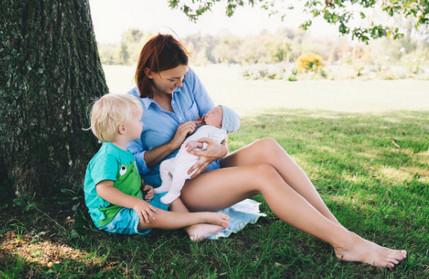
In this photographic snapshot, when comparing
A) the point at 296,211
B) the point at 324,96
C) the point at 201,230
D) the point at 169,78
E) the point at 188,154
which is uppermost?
the point at 169,78

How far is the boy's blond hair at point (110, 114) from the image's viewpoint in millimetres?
2273

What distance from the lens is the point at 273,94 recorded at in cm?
1266

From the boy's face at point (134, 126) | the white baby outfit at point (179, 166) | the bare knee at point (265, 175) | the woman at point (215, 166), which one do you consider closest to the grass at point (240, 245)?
the woman at point (215, 166)

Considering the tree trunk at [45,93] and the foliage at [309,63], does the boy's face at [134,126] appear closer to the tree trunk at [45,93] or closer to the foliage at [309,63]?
the tree trunk at [45,93]

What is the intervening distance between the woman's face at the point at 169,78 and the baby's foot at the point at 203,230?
0.85 metres

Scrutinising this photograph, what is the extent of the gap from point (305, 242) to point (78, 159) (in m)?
1.56

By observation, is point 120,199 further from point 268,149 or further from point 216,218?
point 268,149

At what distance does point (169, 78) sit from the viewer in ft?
8.45

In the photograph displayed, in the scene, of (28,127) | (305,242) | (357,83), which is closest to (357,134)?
(305,242)

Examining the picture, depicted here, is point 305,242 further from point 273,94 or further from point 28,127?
point 273,94

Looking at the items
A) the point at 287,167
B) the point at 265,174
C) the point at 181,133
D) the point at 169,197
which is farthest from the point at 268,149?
the point at 169,197

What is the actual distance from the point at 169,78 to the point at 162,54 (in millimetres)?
150

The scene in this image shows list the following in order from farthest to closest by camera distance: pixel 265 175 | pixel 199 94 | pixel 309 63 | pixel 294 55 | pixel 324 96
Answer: pixel 294 55
pixel 309 63
pixel 324 96
pixel 199 94
pixel 265 175

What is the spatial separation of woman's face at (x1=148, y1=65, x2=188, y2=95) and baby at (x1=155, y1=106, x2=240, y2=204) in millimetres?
280
